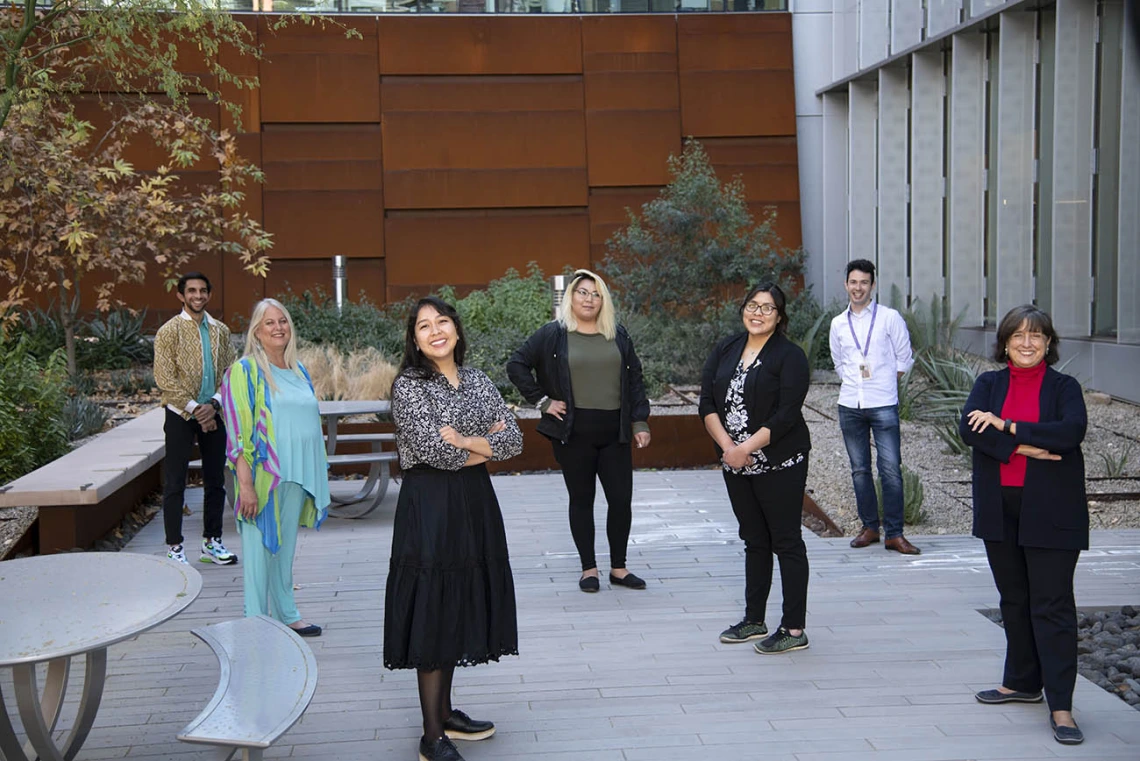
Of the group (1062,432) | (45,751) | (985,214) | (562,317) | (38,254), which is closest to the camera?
(45,751)

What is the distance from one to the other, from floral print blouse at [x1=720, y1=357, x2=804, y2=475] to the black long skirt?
176 cm

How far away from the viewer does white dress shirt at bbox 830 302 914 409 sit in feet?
26.2

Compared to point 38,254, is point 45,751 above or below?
below

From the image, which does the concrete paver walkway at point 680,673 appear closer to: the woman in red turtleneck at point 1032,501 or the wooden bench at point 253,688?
the woman in red turtleneck at point 1032,501

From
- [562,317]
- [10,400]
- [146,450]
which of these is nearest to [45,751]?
[562,317]

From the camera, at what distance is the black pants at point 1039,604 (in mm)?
4914

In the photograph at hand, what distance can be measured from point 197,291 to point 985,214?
12182 millimetres

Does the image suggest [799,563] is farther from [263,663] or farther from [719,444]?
[263,663]

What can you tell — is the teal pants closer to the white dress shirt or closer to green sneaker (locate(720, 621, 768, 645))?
green sneaker (locate(720, 621, 768, 645))

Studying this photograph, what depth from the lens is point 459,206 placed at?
21781 mm

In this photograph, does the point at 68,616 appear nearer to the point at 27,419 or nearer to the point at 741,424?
the point at 741,424

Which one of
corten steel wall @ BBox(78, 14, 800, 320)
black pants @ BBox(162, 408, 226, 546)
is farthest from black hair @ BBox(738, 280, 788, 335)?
corten steel wall @ BBox(78, 14, 800, 320)

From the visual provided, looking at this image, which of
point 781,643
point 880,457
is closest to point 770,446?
point 781,643

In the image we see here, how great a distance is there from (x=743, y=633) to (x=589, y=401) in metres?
1.70
